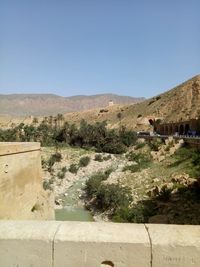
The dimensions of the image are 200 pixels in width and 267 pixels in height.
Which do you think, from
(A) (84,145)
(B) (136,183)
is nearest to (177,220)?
(B) (136,183)

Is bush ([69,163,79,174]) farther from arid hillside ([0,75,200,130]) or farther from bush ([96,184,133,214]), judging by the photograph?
arid hillside ([0,75,200,130])

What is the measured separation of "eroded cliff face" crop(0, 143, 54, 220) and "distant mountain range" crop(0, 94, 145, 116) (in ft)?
493

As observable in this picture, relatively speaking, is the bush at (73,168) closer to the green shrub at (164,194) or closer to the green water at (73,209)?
the green water at (73,209)

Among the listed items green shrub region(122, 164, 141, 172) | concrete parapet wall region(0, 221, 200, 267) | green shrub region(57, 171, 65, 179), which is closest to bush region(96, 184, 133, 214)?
green shrub region(122, 164, 141, 172)

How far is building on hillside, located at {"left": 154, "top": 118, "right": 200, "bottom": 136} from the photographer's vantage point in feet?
130

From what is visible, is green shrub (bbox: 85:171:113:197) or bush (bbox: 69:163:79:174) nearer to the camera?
green shrub (bbox: 85:171:113:197)

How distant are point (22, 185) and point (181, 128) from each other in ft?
124

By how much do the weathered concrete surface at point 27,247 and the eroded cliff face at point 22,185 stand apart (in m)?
5.57

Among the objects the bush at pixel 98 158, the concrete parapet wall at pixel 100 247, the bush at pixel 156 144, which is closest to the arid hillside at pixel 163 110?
the bush at pixel 156 144

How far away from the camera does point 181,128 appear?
45312mm

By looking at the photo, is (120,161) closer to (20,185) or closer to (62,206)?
(62,206)

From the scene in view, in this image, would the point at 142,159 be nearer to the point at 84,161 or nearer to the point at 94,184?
the point at 84,161

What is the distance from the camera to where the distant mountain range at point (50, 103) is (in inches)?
6614

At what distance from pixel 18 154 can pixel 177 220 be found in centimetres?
805
